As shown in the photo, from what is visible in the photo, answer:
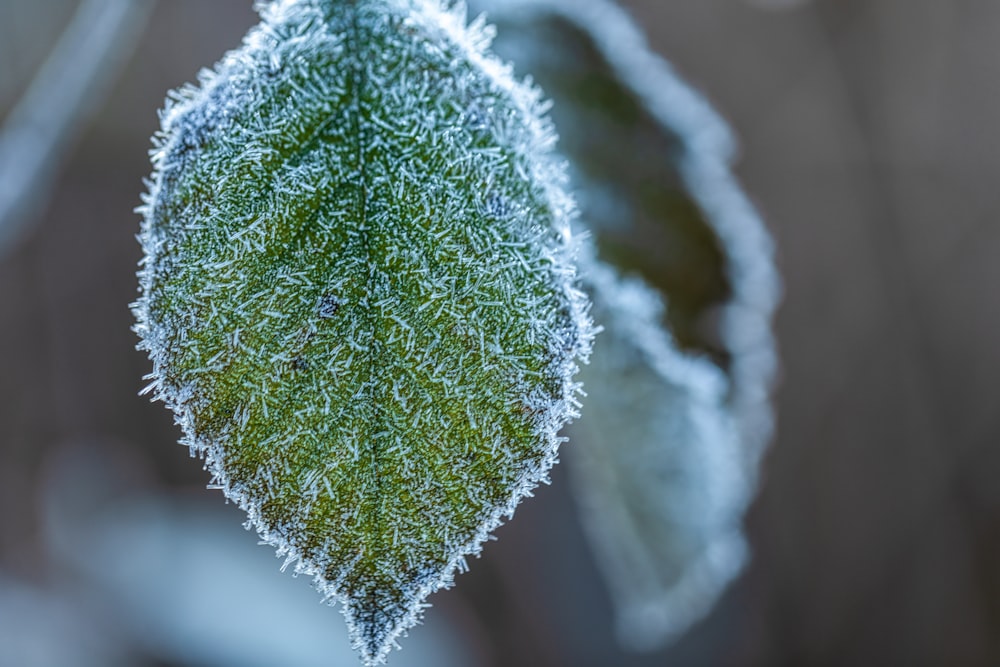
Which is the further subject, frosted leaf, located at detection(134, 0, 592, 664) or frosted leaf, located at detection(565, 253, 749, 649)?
frosted leaf, located at detection(565, 253, 749, 649)

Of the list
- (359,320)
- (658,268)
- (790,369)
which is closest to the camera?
(359,320)

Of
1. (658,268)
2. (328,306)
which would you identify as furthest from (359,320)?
(658,268)

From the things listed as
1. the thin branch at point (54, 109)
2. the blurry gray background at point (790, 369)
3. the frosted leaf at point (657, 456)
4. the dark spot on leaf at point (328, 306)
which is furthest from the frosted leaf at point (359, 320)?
the blurry gray background at point (790, 369)

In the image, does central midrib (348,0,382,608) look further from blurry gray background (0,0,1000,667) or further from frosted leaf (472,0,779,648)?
blurry gray background (0,0,1000,667)

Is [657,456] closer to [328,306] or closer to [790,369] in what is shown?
[328,306]

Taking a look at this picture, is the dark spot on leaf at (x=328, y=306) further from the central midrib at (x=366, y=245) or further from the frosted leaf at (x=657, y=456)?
the frosted leaf at (x=657, y=456)

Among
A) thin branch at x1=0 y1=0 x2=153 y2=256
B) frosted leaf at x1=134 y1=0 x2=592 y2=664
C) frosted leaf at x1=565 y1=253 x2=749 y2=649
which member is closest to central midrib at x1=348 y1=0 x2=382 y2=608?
frosted leaf at x1=134 y1=0 x2=592 y2=664

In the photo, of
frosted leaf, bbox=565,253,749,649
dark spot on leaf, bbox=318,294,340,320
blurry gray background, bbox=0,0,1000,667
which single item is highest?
blurry gray background, bbox=0,0,1000,667
